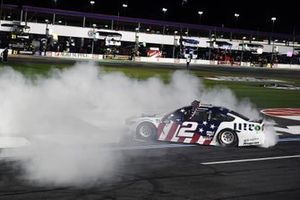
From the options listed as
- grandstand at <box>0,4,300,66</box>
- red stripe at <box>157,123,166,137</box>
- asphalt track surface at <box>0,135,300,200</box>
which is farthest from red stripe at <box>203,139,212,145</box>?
grandstand at <box>0,4,300,66</box>

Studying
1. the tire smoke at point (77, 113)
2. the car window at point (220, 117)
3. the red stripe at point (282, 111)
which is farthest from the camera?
the red stripe at point (282, 111)

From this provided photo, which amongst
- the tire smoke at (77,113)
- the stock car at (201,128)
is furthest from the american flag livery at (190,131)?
the tire smoke at (77,113)

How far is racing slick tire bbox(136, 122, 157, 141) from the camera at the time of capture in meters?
15.2

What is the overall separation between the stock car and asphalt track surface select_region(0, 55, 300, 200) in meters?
0.32

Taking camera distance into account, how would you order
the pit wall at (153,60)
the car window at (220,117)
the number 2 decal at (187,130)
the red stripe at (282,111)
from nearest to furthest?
the number 2 decal at (187,130)
the car window at (220,117)
the red stripe at (282,111)
the pit wall at (153,60)

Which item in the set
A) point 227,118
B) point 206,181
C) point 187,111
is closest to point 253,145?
point 227,118

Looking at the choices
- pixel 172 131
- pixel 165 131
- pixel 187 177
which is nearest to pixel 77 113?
pixel 165 131

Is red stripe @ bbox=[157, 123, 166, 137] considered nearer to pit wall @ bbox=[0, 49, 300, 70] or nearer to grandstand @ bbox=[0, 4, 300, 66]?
pit wall @ bbox=[0, 49, 300, 70]

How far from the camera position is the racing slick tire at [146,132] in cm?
1525

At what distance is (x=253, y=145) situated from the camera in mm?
15312

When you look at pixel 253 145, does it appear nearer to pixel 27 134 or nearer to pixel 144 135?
pixel 144 135

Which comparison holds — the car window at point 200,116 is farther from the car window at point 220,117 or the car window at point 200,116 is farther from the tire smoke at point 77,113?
the tire smoke at point 77,113

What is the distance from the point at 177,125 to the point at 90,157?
3.32 metres

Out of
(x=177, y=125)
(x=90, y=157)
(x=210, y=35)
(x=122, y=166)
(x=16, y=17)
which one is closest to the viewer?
(x=122, y=166)
